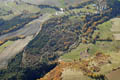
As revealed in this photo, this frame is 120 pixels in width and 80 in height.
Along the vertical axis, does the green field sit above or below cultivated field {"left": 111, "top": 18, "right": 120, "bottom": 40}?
below

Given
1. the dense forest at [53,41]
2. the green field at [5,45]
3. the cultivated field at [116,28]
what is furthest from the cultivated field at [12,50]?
the cultivated field at [116,28]

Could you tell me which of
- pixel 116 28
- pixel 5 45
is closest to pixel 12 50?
pixel 5 45

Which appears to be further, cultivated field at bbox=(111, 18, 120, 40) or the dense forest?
cultivated field at bbox=(111, 18, 120, 40)

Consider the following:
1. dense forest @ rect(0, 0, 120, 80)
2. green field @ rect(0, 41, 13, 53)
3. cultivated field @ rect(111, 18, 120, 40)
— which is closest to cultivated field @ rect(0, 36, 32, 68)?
green field @ rect(0, 41, 13, 53)

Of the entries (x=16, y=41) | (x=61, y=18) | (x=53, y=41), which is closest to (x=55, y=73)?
(x=53, y=41)

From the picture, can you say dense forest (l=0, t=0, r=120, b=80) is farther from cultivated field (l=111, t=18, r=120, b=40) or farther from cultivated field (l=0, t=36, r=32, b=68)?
cultivated field (l=111, t=18, r=120, b=40)

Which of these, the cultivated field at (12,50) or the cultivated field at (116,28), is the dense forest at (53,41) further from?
the cultivated field at (116,28)

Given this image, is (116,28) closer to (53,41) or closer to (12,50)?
(53,41)

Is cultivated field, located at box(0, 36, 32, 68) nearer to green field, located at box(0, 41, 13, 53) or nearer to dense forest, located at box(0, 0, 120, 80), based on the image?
green field, located at box(0, 41, 13, 53)

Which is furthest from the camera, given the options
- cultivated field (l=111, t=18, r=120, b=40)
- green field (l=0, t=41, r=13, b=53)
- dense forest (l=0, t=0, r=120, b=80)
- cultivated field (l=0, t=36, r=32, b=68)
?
cultivated field (l=111, t=18, r=120, b=40)

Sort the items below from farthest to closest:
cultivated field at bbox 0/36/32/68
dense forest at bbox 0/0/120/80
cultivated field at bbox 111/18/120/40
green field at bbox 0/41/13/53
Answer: cultivated field at bbox 111/18/120/40, green field at bbox 0/41/13/53, cultivated field at bbox 0/36/32/68, dense forest at bbox 0/0/120/80

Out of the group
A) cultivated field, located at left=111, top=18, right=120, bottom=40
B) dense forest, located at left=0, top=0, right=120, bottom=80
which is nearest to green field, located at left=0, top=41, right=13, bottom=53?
dense forest, located at left=0, top=0, right=120, bottom=80
